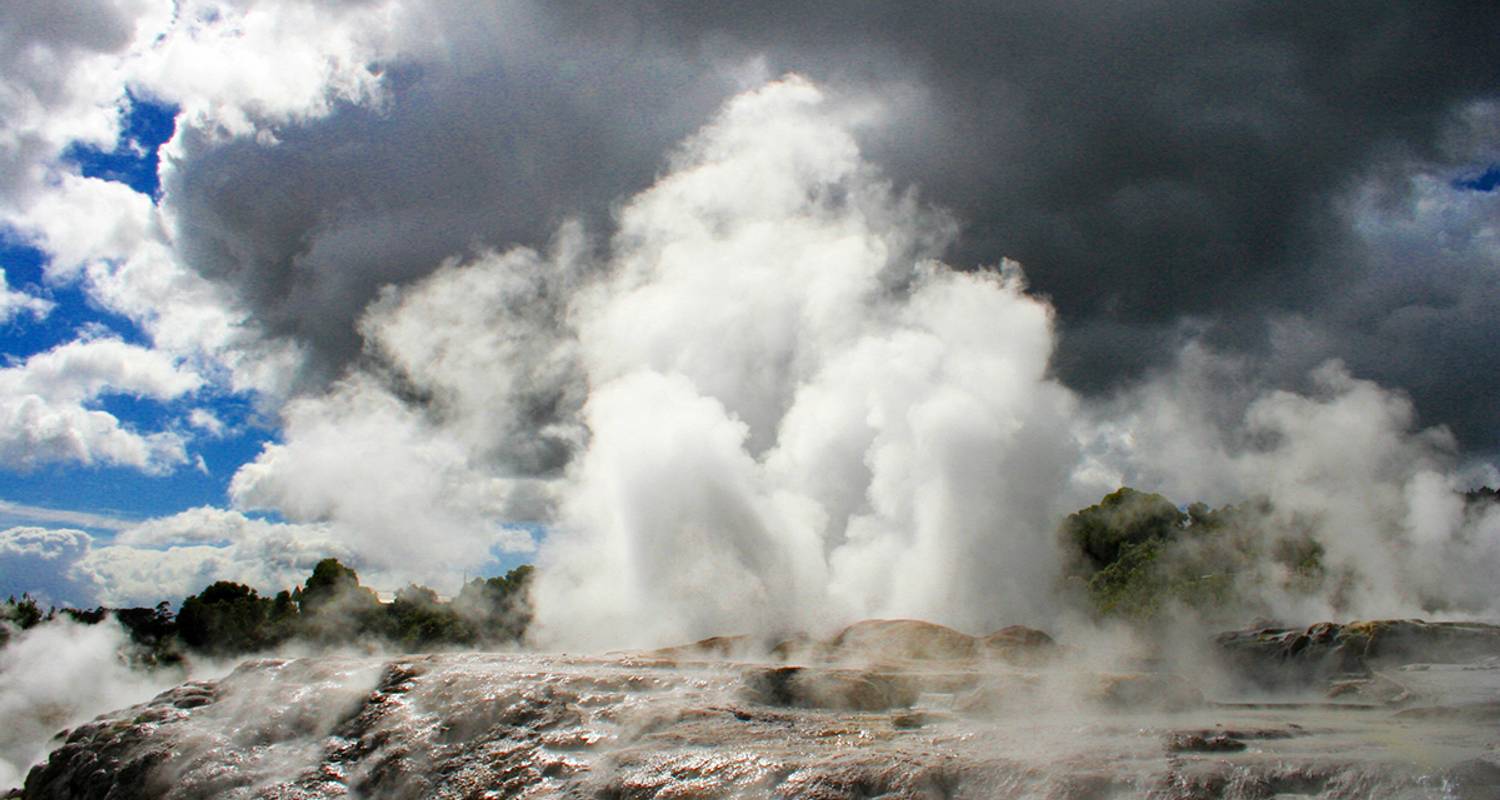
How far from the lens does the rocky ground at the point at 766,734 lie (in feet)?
16.7

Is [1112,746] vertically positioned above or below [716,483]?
below

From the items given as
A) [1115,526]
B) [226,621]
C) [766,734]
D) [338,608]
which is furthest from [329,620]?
[1115,526]

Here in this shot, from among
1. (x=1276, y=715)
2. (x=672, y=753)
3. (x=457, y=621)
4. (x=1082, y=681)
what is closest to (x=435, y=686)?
(x=672, y=753)

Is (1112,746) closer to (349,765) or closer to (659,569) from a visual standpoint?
(349,765)

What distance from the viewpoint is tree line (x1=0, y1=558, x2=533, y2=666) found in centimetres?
2128

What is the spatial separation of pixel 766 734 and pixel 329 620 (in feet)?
64.9

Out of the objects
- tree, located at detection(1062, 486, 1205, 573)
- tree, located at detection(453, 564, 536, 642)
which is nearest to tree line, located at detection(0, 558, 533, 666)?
tree, located at detection(453, 564, 536, 642)

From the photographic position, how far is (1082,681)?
7.71m

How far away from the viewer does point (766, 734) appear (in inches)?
253

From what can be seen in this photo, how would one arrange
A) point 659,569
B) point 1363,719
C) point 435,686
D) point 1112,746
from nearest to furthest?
point 1112,746 → point 1363,719 → point 435,686 → point 659,569

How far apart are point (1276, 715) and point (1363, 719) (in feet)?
1.91

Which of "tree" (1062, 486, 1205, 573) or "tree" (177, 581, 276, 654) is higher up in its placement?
"tree" (1062, 486, 1205, 573)

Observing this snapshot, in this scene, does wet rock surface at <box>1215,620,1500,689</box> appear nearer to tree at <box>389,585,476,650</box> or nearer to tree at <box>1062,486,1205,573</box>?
tree at <box>389,585,476,650</box>

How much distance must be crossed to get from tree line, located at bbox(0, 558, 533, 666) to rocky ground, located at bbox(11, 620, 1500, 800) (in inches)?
→ 423
